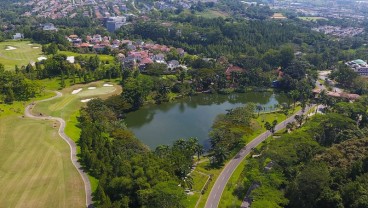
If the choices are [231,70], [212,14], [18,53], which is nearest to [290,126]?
[231,70]

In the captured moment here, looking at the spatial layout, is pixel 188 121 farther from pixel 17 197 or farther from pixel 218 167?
pixel 17 197

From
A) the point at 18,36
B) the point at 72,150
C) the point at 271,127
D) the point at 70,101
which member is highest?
the point at 18,36

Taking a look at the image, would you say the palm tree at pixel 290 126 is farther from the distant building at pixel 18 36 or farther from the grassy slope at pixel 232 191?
the distant building at pixel 18 36

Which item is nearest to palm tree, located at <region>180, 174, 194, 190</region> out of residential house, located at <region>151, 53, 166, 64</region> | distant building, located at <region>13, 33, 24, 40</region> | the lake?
the lake

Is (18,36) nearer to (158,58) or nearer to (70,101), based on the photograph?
(158,58)

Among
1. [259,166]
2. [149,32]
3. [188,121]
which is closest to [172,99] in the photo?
[188,121]

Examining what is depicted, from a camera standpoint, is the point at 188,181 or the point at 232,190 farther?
the point at 232,190
